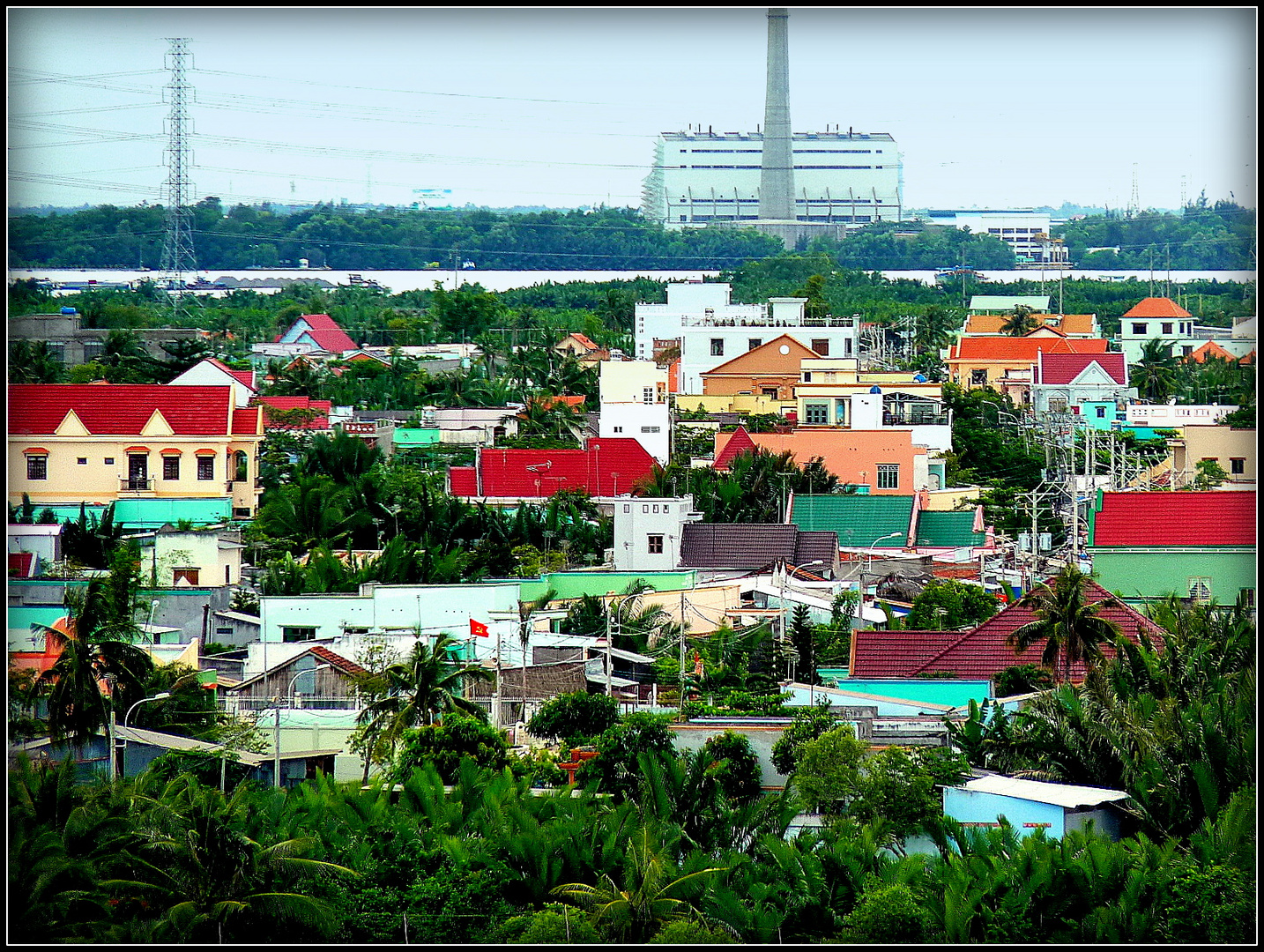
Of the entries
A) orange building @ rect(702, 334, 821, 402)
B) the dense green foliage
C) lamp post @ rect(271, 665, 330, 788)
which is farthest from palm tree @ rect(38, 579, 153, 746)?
the dense green foliage

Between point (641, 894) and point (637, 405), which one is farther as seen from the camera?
point (637, 405)

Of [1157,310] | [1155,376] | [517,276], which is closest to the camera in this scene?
[1155,376]

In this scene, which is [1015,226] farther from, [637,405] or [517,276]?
[637,405]

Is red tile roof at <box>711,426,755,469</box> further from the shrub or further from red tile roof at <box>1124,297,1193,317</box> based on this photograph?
red tile roof at <box>1124,297,1193,317</box>

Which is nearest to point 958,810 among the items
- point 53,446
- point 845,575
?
point 845,575

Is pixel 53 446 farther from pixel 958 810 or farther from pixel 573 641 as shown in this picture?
pixel 958 810

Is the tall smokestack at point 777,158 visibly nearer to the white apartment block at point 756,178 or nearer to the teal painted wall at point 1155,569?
the white apartment block at point 756,178

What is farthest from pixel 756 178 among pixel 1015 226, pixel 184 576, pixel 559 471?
pixel 184 576
